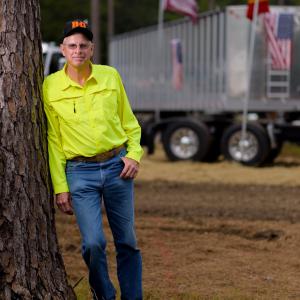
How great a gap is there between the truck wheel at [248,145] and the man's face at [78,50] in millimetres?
13921

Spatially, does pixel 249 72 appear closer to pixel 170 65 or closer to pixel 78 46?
pixel 170 65

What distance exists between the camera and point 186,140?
70.1 ft

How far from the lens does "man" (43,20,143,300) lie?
5.97 metres

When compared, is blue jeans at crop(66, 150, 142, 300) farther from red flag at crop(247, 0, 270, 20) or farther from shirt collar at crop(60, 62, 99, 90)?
red flag at crop(247, 0, 270, 20)

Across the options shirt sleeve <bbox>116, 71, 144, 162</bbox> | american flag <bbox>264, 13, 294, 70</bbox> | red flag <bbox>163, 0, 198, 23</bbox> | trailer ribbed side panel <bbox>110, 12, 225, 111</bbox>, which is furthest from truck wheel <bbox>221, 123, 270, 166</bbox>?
shirt sleeve <bbox>116, 71, 144, 162</bbox>

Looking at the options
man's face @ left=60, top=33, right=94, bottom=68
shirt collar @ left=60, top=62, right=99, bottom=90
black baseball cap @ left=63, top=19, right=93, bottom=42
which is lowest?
shirt collar @ left=60, top=62, right=99, bottom=90

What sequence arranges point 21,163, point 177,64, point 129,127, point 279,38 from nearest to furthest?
point 21,163, point 129,127, point 279,38, point 177,64

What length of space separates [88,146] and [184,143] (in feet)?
50.6

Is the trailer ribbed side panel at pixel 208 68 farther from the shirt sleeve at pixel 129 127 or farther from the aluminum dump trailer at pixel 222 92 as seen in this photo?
the shirt sleeve at pixel 129 127

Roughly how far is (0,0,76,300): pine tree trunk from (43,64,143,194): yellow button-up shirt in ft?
0.27

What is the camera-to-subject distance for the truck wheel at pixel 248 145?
64.9 ft

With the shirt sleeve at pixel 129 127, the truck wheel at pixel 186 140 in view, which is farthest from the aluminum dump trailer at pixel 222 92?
the shirt sleeve at pixel 129 127

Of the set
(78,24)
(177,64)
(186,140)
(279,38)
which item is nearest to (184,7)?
(177,64)

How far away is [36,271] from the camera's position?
5.98 meters
